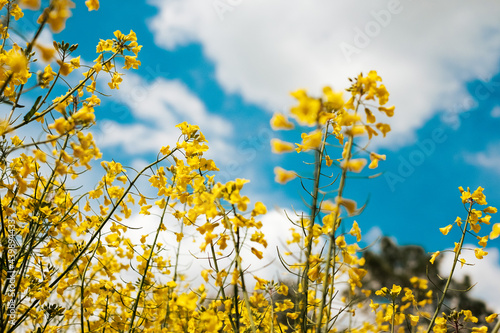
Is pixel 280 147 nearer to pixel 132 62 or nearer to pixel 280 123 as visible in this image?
pixel 280 123

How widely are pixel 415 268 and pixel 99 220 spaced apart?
18.3 meters

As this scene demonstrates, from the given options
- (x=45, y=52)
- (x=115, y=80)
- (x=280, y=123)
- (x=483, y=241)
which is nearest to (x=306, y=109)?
(x=280, y=123)

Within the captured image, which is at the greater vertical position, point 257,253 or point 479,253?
point 479,253

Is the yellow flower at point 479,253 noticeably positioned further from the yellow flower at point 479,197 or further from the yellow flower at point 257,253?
the yellow flower at point 257,253

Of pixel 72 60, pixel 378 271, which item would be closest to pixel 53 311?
pixel 72 60

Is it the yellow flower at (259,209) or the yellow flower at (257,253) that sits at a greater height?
the yellow flower at (259,209)

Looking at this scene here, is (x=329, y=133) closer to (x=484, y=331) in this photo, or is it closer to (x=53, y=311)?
(x=484, y=331)

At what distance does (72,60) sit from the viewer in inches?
96.5

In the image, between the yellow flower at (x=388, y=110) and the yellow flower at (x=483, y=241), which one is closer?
the yellow flower at (x=388, y=110)

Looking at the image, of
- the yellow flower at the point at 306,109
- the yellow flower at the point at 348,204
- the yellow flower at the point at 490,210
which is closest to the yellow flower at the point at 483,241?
the yellow flower at the point at 490,210

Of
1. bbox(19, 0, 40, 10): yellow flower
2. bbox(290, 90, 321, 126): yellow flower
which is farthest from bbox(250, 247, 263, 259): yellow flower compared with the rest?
bbox(19, 0, 40, 10): yellow flower

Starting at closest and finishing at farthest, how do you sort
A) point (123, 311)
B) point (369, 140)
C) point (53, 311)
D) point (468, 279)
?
point (369, 140) < point (53, 311) < point (123, 311) < point (468, 279)

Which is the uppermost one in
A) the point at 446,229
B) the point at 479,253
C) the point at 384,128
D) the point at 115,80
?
the point at 115,80

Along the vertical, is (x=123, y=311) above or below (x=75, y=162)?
below
